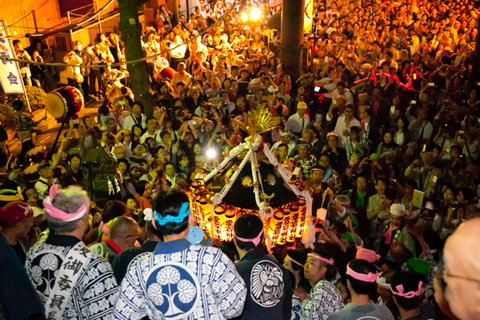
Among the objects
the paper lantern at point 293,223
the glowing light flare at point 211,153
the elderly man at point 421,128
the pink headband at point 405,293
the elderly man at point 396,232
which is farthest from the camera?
the elderly man at point 421,128

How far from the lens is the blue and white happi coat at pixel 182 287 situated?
6.85 feet

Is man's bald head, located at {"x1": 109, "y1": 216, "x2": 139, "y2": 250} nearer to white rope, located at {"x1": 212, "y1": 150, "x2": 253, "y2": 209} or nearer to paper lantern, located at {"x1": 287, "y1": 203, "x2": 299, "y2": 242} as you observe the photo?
white rope, located at {"x1": 212, "y1": 150, "x2": 253, "y2": 209}

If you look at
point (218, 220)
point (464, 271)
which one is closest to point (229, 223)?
point (218, 220)

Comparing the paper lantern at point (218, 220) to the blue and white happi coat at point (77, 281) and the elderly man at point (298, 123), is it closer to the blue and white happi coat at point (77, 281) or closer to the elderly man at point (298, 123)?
the blue and white happi coat at point (77, 281)

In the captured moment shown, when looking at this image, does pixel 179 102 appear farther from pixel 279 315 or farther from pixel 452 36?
pixel 452 36

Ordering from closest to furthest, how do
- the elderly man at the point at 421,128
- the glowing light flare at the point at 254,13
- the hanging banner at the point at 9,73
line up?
the elderly man at the point at 421,128, the hanging banner at the point at 9,73, the glowing light flare at the point at 254,13

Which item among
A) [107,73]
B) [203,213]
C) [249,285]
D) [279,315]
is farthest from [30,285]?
[107,73]

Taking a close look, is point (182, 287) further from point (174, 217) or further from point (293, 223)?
point (293, 223)

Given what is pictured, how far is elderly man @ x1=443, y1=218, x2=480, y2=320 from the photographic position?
149cm

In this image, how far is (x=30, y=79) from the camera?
1106cm

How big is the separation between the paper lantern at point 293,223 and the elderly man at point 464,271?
2.67 m

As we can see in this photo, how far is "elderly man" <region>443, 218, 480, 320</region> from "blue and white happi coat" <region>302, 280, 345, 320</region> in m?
1.59

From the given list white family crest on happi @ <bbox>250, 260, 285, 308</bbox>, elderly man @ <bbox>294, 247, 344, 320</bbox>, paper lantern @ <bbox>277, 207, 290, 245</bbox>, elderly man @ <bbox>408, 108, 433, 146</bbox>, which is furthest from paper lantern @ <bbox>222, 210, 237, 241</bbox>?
elderly man @ <bbox>408, 108, 433, 146</bbox>

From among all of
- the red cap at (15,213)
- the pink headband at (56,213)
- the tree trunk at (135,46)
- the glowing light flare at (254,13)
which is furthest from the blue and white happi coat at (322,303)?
the glowing light flare at (254,13)
